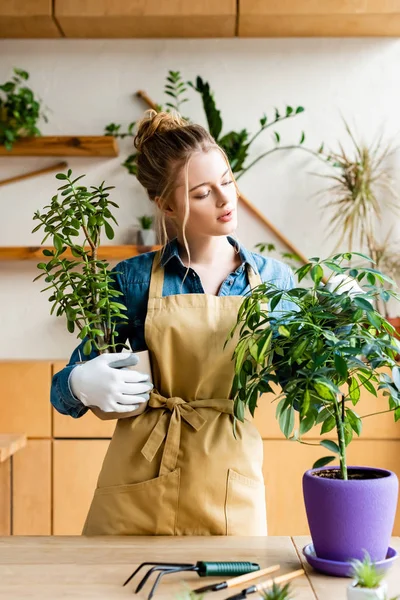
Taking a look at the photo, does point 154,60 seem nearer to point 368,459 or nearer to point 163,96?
point 163,96

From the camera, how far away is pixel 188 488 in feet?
5.26

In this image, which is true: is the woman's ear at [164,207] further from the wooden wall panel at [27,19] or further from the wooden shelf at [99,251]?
the wooden wall panel at [27,19]

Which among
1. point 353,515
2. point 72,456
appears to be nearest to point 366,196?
point 72,456

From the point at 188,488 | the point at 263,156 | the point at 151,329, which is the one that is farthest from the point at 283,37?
the point at 188,488

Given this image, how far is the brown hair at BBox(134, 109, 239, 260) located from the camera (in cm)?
175

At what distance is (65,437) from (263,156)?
5.10 ft

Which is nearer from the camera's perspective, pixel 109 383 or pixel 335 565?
pixel 335 565

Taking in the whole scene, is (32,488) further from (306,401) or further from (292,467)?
(306,401)

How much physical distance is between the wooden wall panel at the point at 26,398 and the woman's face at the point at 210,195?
1.57 m

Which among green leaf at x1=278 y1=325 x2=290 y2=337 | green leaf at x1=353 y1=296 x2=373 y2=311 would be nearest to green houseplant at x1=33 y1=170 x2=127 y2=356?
green leaf at x1=278 y1=325 x2=290 y2=337

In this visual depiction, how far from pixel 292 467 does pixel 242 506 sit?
145cm

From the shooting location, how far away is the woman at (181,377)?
1598 millimetres

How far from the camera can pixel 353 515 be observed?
1160mm

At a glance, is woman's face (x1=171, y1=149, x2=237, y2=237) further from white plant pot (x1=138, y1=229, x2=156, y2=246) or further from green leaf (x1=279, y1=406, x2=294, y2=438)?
white plant pot (x1=138, y1=229, x2=156, y2=246)
